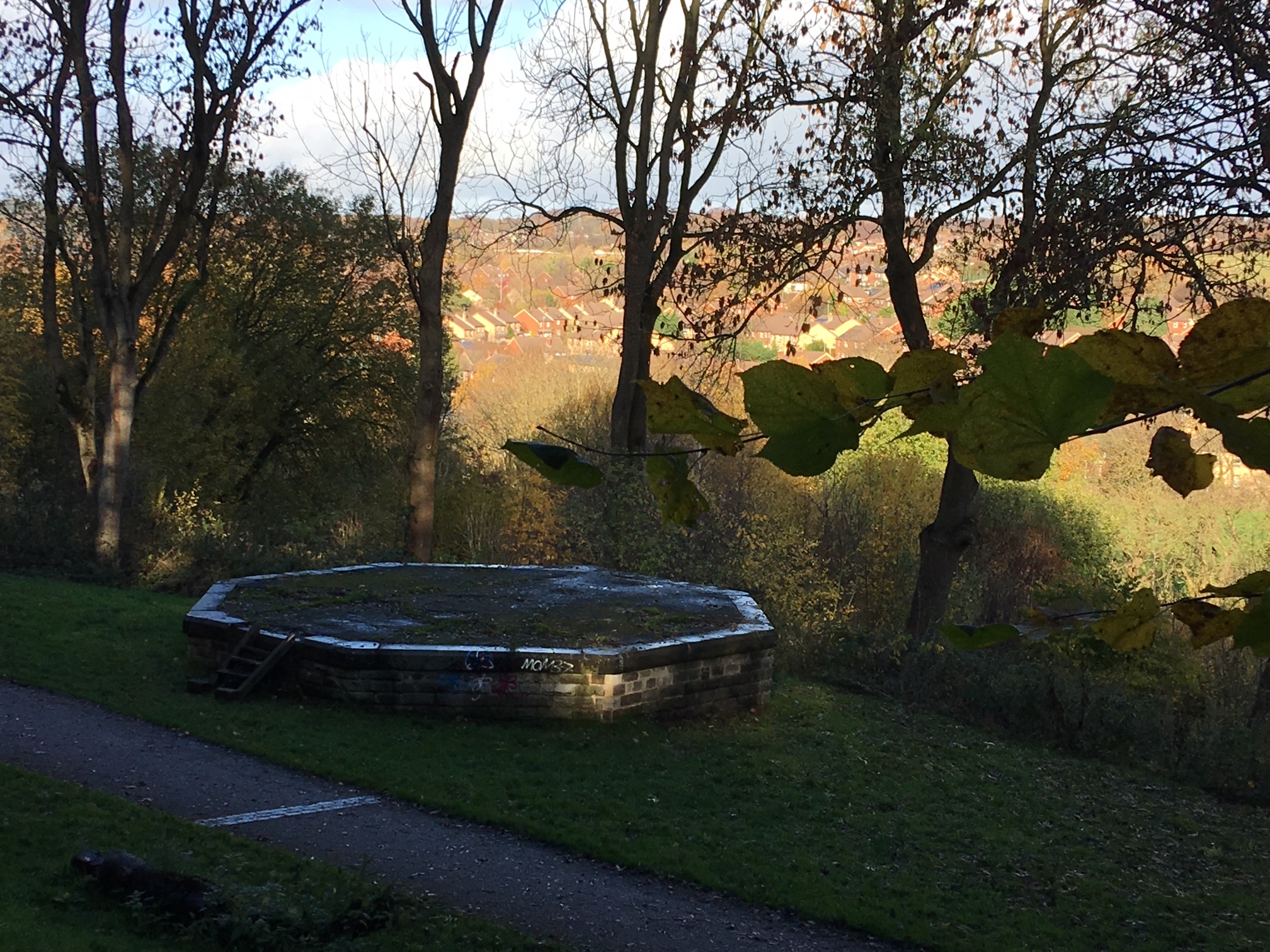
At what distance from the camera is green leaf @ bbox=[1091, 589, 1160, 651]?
166cm

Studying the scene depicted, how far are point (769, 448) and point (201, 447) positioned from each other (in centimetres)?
2365

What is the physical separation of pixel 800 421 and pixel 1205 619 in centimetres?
92

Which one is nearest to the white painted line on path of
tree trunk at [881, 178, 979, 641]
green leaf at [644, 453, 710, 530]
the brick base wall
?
the brick base wall

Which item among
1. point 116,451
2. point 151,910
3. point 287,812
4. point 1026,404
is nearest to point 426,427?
point 116,451

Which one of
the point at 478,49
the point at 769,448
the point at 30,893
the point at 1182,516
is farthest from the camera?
the point at 1182,516

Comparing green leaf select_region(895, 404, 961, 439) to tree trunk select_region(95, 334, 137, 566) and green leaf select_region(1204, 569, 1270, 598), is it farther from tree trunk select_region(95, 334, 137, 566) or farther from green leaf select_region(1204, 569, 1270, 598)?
tree trunk select_region(95, 334, 137, 566)

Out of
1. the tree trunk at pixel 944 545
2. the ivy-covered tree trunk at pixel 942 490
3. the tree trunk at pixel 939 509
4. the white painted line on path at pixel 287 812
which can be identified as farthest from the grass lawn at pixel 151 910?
the tree trunk at pixel 944 545

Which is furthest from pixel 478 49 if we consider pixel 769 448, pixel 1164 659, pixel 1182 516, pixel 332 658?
pixel 1182 516

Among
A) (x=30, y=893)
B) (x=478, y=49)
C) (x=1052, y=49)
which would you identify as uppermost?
(x=478, y=49)

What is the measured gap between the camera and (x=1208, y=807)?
10.4m

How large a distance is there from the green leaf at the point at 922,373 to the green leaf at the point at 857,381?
0.03m

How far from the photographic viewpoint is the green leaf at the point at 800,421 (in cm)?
122

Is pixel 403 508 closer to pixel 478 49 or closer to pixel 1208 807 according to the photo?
pixel 478 49

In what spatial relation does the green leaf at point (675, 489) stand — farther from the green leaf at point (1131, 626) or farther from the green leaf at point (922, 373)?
the green leaf at point (1131, 626)
